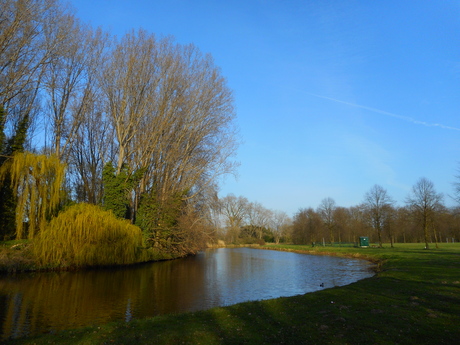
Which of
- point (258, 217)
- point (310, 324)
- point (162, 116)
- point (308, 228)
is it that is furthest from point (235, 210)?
point (310, 324)

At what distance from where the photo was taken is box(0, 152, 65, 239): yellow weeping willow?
18.0 meters

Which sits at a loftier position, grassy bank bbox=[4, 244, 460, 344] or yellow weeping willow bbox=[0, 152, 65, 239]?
yellow weeping willow bbox=[0, 152, 65, 239]

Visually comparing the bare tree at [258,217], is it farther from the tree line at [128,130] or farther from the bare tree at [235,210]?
the tree line at [128,130]

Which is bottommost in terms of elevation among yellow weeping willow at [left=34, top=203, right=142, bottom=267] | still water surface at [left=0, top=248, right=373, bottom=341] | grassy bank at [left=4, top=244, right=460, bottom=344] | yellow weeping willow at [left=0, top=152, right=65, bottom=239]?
still water surface at [left=0, top=248, right=373, bottom=341]

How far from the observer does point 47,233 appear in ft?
59.4

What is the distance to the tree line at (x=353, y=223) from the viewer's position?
38206 mm

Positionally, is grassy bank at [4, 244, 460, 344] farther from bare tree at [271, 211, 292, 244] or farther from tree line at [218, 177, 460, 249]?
bare tree at [271, 211, 292, 244]

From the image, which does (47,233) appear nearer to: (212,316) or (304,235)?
(212,316)

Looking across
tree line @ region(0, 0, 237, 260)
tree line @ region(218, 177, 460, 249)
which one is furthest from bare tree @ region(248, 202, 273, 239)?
tree line @ region(0, 0, 237, 260)

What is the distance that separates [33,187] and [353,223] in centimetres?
5693

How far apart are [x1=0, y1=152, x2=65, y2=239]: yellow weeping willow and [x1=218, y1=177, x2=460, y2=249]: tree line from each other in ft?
69.5

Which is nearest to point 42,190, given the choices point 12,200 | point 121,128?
point 12,200

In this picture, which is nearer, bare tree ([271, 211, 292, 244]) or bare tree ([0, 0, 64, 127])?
bare tree ([0, 0, 64, 127])

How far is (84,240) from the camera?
19500 millimetres
